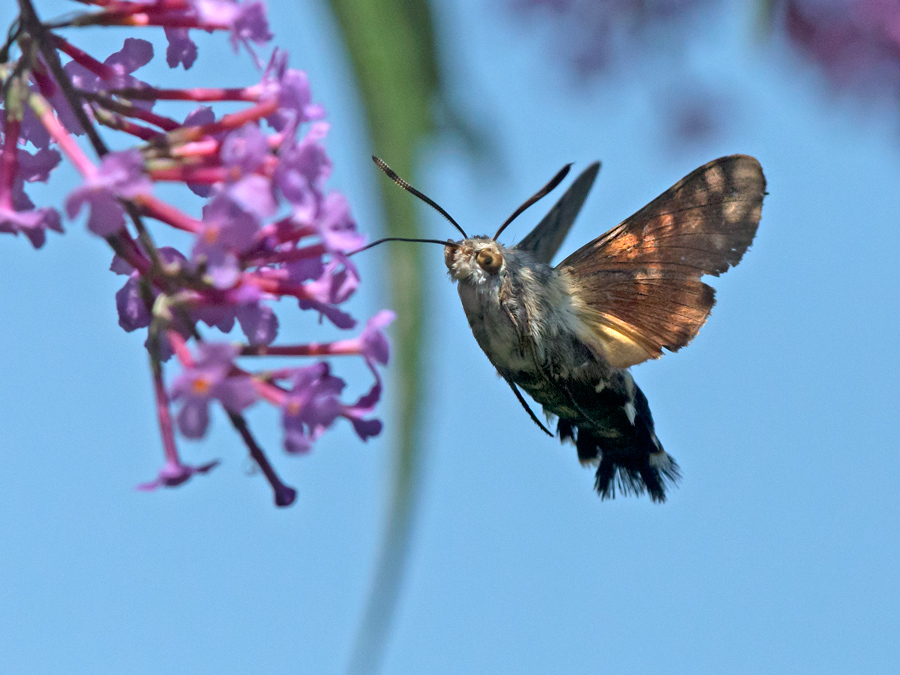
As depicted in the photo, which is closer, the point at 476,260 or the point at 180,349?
the point at 180,349

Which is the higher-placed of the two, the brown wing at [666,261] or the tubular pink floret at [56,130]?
the brown wing at [666,261]

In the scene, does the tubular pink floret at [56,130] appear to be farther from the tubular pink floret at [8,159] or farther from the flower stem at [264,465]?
the flower stem at [264,465]

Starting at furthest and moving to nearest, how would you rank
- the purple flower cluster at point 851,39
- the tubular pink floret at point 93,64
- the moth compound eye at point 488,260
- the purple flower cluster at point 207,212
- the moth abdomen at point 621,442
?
1. the purple flower cluster at point 851,39
2. the moth abdomen at point 621,442
3. the moth compound eye at point 488,260
4. the tubular pink floret at point 93,64
5. the purple flower cluster at point 207,212

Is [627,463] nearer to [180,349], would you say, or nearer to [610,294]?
[610,294]

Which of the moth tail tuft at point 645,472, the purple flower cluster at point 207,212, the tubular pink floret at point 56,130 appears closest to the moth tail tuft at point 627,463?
the moth tail tuft at point 645,472

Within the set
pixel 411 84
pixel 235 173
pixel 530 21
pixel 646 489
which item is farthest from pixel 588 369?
pixel 530 21

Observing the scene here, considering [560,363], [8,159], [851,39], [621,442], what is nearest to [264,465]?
[8,159]

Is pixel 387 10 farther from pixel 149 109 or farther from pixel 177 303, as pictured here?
pixel 177 303
